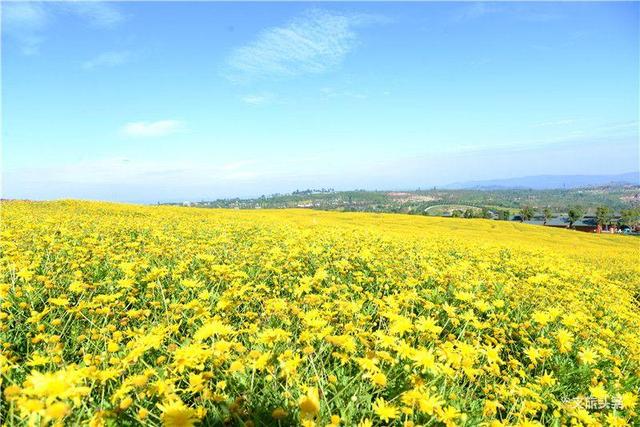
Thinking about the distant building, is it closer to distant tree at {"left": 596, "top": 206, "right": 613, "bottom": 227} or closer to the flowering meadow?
distant tree at {"left": 596, "top": 206, "right": 613, "bottom": 227}

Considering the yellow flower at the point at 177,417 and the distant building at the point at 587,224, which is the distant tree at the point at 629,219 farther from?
the yellow flower at the point at 177,417

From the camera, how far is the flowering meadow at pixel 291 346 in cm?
206

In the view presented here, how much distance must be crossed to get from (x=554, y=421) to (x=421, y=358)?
1.33 metres

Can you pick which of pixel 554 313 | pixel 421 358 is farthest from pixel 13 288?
pixel 554 313

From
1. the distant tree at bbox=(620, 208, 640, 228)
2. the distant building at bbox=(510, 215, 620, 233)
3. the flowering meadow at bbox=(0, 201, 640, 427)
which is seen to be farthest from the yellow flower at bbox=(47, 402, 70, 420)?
the distant tree at bbox=(620, 208, 640, 228)

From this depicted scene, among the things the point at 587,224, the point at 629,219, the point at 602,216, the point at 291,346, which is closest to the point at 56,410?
the point at 291,346

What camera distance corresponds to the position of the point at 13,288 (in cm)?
350

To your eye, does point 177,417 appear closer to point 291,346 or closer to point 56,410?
point 56,410

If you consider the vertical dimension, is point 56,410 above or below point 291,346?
above

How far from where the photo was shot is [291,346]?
2.87 m

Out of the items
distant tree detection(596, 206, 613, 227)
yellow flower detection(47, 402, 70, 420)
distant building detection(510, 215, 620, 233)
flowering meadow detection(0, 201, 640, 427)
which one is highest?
yellow flower detection(47, 402, 70, 420)

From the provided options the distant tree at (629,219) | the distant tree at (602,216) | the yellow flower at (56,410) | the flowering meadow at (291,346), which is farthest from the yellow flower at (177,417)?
the distant tree at (629,219)

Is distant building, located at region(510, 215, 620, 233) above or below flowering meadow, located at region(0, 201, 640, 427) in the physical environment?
below

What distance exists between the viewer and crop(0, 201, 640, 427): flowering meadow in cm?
206
